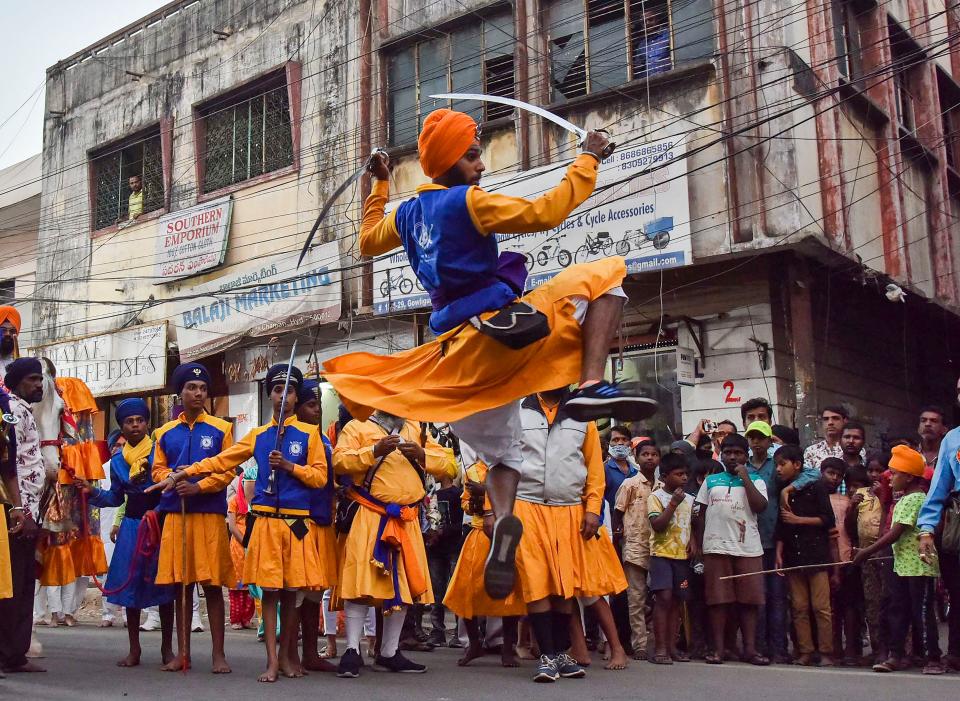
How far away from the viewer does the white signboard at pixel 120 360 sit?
21.2 metres

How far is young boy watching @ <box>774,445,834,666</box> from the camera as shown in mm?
8298

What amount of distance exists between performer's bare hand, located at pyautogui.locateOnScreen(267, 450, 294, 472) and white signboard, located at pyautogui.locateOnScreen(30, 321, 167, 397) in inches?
566

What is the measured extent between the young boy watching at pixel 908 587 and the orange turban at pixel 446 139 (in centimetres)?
464

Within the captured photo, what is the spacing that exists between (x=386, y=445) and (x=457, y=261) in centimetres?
315

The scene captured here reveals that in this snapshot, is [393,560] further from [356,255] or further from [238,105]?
[238,105]

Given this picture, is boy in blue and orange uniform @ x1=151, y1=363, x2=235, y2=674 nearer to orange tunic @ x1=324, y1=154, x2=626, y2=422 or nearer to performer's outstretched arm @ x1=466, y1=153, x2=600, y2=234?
orange tunic @ x1=324, y1=154, x2=626, y2=422

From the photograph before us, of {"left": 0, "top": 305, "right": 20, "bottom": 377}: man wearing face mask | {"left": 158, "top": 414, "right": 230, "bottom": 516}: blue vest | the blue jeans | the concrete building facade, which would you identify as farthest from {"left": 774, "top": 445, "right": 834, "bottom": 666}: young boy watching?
{"left": 0, "top": 305, "right": 20, "bottom": 377}: man wearing face mask

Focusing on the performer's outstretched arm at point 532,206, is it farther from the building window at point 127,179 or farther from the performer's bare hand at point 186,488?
the building window at point 127,179

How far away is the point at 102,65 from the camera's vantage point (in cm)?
2439

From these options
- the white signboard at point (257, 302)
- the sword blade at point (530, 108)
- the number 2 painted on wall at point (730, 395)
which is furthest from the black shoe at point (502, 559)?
the white signboard at point (257, 302)

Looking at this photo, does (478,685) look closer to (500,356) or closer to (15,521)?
(500,356)

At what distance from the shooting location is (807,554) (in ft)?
27.7

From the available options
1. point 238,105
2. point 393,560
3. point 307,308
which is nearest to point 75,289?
point 238,105

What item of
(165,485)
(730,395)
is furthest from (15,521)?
→ (730,395)
